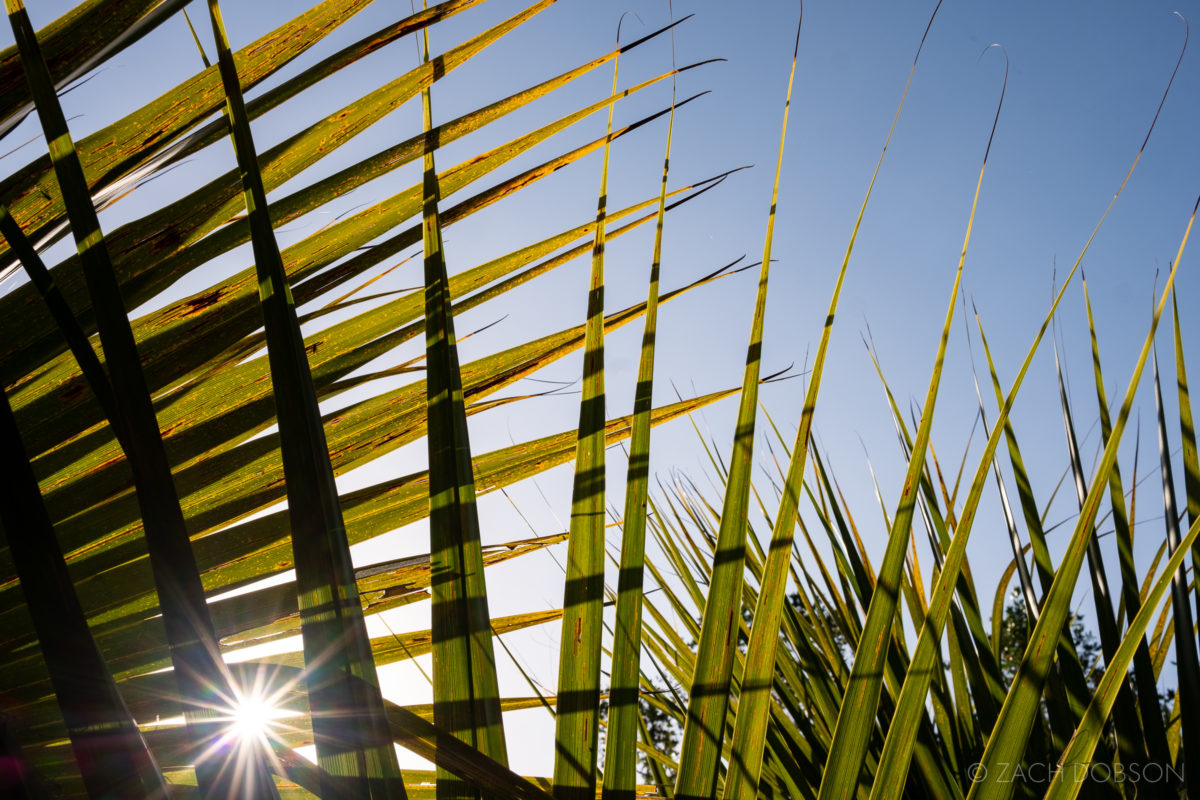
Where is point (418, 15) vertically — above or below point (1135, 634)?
above

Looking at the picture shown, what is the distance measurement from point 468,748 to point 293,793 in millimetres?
308

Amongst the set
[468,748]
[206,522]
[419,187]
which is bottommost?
[468,748]

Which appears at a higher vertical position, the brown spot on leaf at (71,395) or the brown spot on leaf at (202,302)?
the brown spot on leaf at (202,302)

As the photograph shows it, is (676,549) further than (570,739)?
Yes

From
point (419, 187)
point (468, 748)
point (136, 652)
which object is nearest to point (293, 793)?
point (136, 652)

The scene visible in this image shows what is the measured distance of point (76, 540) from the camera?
22.1 inches

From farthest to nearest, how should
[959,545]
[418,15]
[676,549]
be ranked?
[676,549] < [418,15] < [959,545]

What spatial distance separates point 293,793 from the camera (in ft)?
1.62

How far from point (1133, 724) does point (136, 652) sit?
2.71 ft

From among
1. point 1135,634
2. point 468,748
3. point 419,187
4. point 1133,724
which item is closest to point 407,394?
point 419,187

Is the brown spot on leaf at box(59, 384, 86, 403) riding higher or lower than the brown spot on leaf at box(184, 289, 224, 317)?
lower

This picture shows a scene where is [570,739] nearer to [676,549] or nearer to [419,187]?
[419,187]

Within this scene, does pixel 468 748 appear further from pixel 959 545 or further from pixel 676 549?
pixel 676 549

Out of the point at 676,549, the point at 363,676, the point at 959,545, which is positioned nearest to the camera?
the point at 363,676
